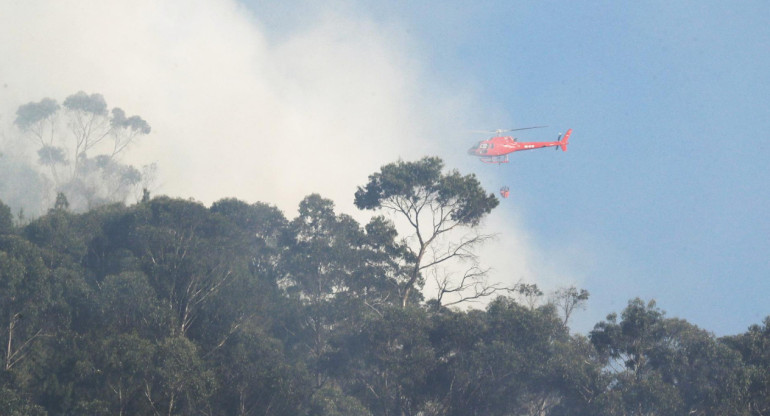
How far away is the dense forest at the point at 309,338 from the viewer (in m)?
34.1

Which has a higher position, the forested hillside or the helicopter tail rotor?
the helicopter tail rotor

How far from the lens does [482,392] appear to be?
1564 inches

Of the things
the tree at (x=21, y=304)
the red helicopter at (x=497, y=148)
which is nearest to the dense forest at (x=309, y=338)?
the tree at (x=21, y=304)

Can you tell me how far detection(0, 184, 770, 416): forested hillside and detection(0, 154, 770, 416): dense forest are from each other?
0.09m

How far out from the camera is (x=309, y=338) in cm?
4991

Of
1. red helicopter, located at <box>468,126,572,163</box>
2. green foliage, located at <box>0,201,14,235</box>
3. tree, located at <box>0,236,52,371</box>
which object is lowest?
tree, located at <box>0,236,52,371</box>

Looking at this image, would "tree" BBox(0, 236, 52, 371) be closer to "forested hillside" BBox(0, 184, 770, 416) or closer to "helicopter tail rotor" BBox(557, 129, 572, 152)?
"forested hillside" BBox(0, 184, 770, 416)

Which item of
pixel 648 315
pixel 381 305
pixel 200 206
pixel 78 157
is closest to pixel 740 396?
pixel 648 315

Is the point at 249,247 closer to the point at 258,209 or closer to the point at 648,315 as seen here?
the point at 258,209

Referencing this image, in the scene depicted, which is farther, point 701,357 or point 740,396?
point 701,357

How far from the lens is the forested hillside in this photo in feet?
111

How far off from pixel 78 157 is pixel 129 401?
8969cm

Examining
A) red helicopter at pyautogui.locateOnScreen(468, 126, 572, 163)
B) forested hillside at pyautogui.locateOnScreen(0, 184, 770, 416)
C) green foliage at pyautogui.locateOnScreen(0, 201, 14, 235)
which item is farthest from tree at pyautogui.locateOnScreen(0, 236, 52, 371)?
red helicopter at pyautogui.locateOnScreen(468, 126, 572, 163)

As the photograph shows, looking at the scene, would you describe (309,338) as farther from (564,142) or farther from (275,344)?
(564,142)
